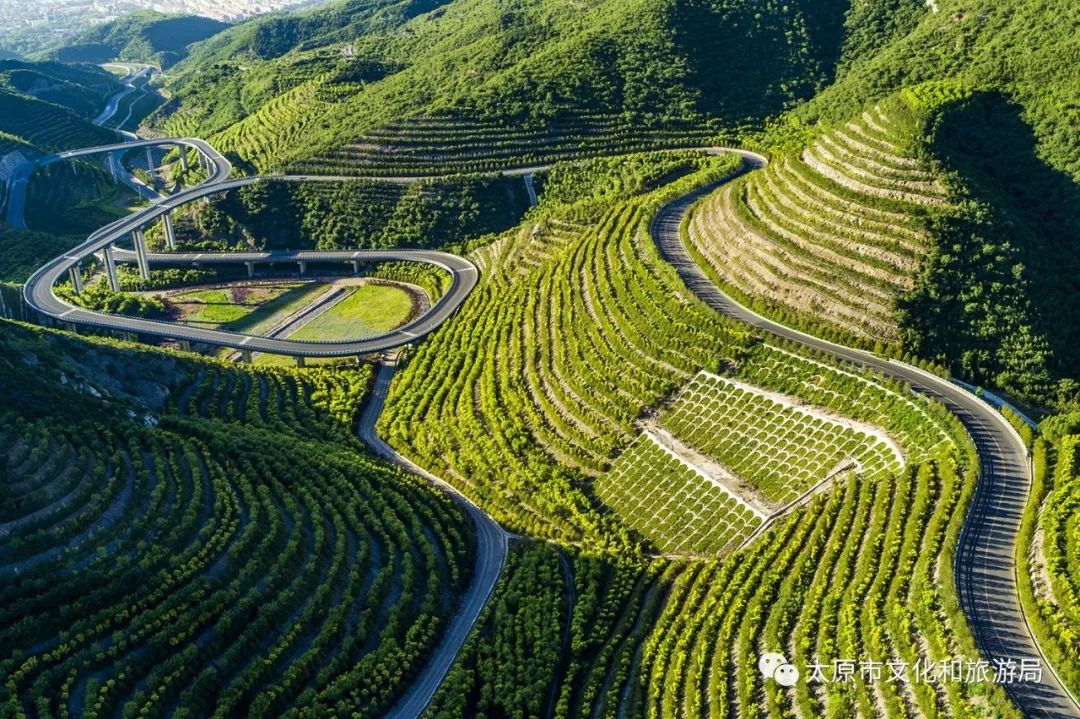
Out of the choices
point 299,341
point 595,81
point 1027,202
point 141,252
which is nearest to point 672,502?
point 1027,202

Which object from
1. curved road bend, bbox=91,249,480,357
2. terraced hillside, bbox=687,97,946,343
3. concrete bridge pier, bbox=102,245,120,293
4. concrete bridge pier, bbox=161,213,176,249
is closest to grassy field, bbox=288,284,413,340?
curved road bend, bbox=91,249,480,357

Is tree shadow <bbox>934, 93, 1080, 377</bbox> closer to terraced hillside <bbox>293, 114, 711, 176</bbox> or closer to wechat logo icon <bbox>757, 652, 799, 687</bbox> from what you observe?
wechat logo icon <bbox>757, 652, 799, 687</bbox>

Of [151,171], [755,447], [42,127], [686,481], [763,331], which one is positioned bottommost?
[686,481]

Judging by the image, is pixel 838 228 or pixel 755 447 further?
pixel 838 228

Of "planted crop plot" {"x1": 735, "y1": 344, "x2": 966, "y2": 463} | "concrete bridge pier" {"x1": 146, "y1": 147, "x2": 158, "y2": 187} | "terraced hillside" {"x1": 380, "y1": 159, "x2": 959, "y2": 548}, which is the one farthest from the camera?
"concrete bridge pier" {"x1": 146, "y1": 147, "x2": 158, "y2": 187}

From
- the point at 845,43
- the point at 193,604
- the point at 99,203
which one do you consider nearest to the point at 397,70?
the point at 99,203

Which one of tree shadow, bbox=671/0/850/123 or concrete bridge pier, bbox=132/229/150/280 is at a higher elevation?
tree shadow, bbox=671/0/850/123

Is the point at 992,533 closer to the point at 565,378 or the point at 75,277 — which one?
the point at 565,378
